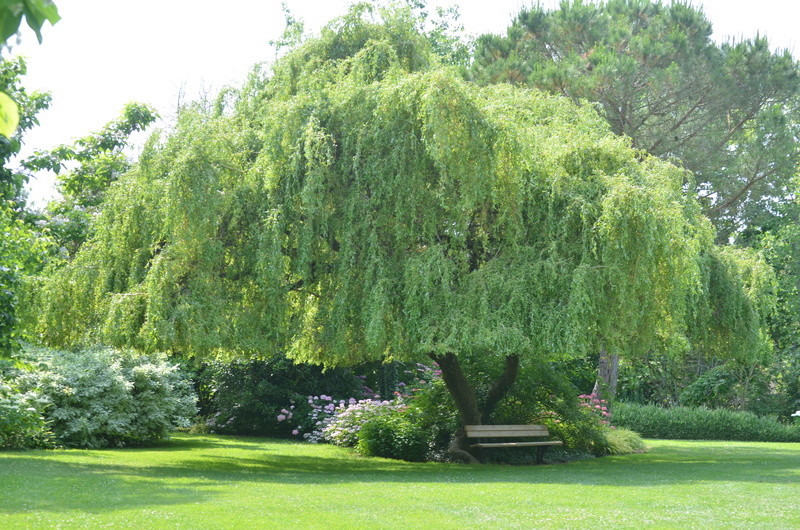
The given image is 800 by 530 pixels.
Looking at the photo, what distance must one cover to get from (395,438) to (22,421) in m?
6.39

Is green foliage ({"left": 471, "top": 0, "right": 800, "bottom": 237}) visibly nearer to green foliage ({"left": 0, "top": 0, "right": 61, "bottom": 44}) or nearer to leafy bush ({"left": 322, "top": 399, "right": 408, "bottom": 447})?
leafy bush ({"left": 322, "top": 399, "right": 408, "bottom": 447})

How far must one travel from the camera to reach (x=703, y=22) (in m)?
23.3

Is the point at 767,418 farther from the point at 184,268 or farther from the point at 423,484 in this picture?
the point at 184,268

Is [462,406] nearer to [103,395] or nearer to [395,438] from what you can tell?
[395,438]

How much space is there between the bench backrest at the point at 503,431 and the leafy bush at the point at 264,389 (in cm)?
749

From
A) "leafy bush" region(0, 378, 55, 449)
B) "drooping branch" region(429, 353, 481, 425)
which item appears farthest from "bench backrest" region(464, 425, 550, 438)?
"leafy bush" region(0, 378, 55, 449)

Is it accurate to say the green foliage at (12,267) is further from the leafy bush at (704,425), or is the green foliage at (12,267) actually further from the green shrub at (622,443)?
the leafy bush at (704,425)

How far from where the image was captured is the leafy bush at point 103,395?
16391 millimetres

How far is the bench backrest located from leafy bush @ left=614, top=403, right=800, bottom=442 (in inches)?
354

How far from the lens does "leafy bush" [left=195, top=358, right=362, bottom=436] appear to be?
22047mm

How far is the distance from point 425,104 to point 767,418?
17031 mm

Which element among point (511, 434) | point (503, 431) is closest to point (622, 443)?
point (511, 434)

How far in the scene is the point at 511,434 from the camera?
1547 cm

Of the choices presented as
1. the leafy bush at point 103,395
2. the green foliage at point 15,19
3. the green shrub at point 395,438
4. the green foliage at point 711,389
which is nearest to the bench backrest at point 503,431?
the green shrub at point 395,438
